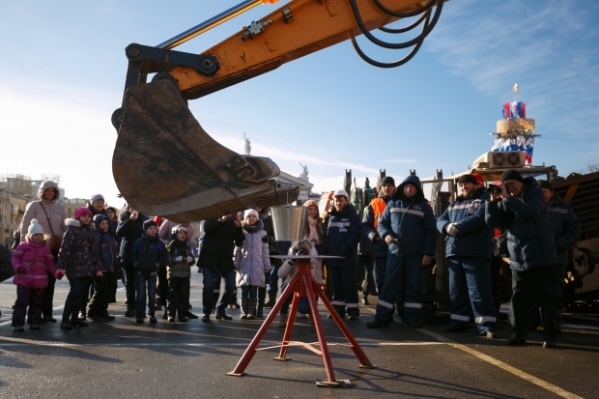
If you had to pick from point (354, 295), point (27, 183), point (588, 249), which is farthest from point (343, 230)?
point (27, 183)

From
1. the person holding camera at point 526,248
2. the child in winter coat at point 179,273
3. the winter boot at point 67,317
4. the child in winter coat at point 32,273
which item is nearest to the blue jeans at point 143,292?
the child in winter coat at point 179,273

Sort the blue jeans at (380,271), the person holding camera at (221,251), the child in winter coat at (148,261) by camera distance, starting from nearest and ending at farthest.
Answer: the child in winter coat at (148,261), the blue jeans at (380,271), the person holding camera at (221,251)

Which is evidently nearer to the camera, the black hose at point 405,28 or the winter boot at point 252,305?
the black hose at point 405,28

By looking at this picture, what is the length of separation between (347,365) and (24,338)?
13.8 feet

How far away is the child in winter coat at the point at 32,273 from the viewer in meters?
9.58

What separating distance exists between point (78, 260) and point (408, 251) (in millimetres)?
4607

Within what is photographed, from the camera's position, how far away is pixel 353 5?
5.72 m

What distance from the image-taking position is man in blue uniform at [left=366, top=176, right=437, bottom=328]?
987 cm

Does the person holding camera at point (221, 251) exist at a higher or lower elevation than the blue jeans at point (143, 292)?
higher

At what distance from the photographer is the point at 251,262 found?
11.5 m

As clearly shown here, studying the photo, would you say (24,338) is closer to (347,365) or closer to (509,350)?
(347,365)

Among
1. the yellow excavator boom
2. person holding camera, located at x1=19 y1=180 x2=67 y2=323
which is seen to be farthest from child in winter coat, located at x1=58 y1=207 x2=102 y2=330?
the yellow excavator boom

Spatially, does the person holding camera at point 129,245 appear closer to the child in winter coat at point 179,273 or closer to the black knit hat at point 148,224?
the black knit hat at point 148,224

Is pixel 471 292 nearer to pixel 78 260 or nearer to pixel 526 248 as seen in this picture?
pixel 526 248
